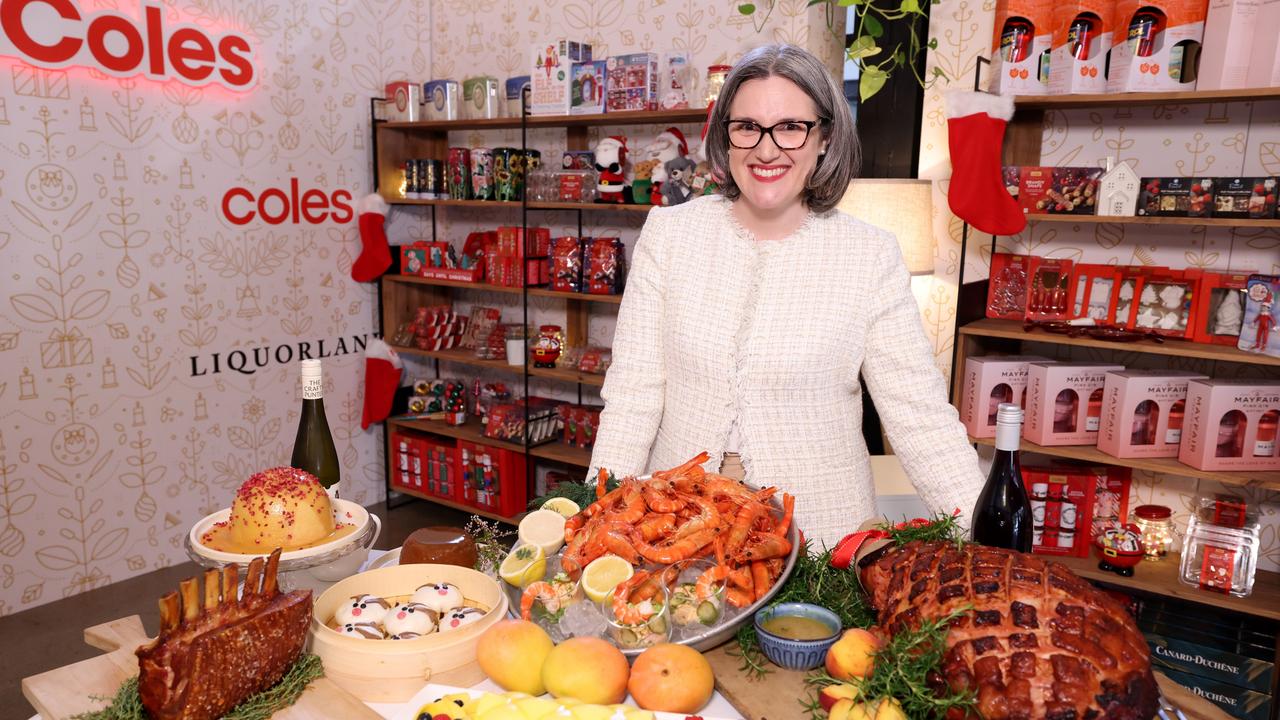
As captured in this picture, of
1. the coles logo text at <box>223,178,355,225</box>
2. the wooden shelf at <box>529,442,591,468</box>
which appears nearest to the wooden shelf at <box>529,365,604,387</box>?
the wooden shelf at <box>529,442,591,468</box>

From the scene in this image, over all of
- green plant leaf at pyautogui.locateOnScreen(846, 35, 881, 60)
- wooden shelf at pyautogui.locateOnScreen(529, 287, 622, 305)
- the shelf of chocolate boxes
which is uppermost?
green plant leaf at pyautogui.locateOnScreen(846, 35, 881, 60)

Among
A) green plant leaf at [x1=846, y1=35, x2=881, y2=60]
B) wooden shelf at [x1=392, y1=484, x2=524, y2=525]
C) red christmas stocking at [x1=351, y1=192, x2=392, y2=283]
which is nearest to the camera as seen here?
green plant leaf at [x1=846, y1=35, x2=881, y2=60]

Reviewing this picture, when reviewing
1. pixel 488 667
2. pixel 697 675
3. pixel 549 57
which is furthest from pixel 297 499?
pixel 549 57

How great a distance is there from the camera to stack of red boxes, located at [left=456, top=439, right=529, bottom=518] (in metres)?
4.34

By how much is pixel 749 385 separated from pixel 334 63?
354cm

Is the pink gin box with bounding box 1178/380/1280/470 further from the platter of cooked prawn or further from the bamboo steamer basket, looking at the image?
the bamboo steamer basket

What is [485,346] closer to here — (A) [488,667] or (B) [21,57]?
(B) [21,57]

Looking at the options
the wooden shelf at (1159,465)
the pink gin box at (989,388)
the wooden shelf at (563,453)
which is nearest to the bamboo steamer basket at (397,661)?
the wooden shelf at (1159,465)

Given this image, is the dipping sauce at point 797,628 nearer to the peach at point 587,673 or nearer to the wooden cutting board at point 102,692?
the peach at point 587,673

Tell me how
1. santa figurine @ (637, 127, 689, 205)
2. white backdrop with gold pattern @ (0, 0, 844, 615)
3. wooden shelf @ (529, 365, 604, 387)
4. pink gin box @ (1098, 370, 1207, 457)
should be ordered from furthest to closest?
wooden shelf @ (529, 365, 604, 387) < santa figurine @ (637, 127, 689, 205) < white backdrop with gold pattern @ (0, 0, 844, 615) < pink gin box @ (1098, 370, 1207, 457)

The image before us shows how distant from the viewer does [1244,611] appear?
8.73 ft

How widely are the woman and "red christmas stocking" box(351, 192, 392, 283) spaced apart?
9.74 feet

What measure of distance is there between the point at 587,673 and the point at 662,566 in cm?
23

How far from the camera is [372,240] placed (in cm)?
460
